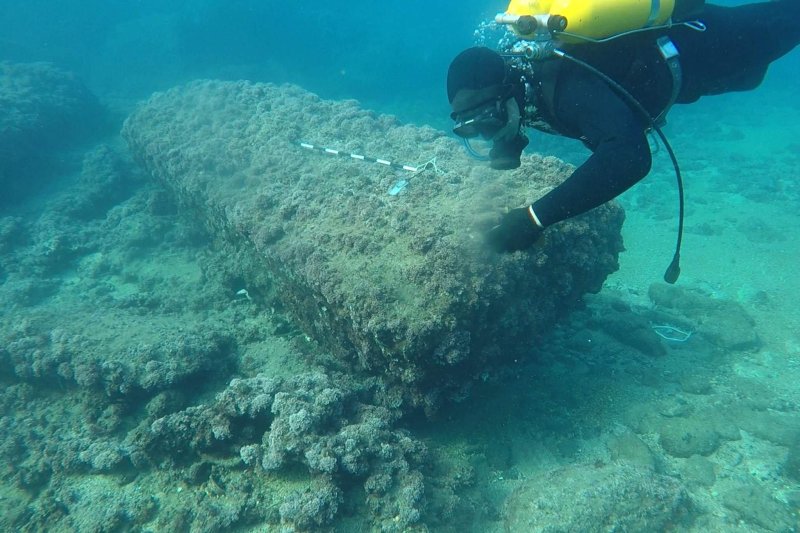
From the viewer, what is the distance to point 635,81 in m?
3.03

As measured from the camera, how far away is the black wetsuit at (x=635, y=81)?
8.02 feet

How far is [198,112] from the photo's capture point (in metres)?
8.84

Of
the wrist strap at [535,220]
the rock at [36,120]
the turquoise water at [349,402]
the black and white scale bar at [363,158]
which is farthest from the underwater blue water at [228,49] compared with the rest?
the wrist strap at [535,220]

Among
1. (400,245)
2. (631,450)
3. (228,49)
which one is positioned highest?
(228,49)

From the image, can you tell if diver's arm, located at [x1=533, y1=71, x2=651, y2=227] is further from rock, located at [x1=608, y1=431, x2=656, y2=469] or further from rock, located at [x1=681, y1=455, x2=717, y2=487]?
rock, located at [x1=681, y1=455, x2=717, y2=487]

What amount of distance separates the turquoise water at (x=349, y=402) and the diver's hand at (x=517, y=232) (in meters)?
2.14

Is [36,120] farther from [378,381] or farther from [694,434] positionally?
[694,434]

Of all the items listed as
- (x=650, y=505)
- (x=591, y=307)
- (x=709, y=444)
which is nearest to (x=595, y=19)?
(x=650, y=505)

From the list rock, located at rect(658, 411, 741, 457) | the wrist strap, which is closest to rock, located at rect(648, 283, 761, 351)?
rock, located at rect(658, 411, 741, 457)

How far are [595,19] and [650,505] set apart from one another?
411 cm

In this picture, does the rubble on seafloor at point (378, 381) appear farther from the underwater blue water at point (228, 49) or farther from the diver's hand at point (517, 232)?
the underwater blue water at point (228, 49)

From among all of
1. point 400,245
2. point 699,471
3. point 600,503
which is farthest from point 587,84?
point 699,471

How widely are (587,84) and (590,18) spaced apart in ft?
1.65

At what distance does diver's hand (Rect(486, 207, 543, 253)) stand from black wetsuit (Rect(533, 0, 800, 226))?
0.31 ft
